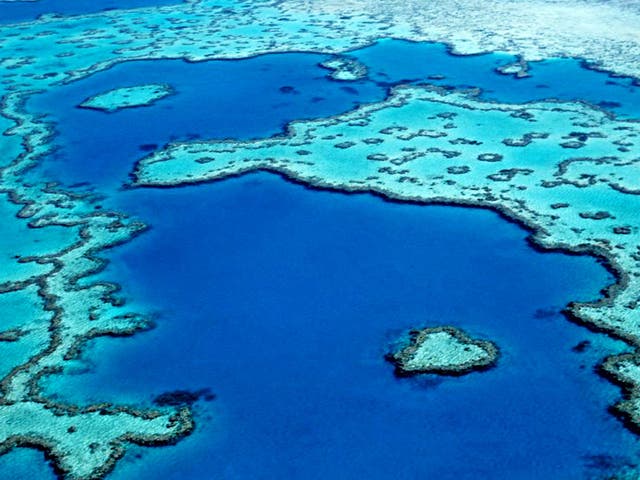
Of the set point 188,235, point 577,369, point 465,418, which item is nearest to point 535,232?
point 577,369

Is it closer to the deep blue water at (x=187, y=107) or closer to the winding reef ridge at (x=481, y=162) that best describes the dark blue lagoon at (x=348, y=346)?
the winding reef ridge at (x=481, y=162)

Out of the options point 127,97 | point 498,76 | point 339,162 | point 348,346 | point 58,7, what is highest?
point 58,7

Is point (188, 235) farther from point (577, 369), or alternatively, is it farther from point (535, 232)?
point (577, 369)

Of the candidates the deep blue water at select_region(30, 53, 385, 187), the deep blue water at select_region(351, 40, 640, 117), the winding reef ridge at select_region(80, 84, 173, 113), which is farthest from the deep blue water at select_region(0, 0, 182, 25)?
the deep blue water at select_region(351, 40, 640, 117)

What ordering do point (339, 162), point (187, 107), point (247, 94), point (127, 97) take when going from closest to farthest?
point (339, 162), point (187, 107), point (247, 94), point (127, 97)

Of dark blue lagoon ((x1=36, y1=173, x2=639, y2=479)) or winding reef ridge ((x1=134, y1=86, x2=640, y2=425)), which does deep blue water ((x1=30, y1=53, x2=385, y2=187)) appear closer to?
winding reef ridge ((x1=134, y1=86, x2=640, y2=425))

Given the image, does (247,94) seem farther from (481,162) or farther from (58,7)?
(58,7)

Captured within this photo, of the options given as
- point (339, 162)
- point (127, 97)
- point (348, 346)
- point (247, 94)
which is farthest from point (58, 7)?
point (348, 346)
